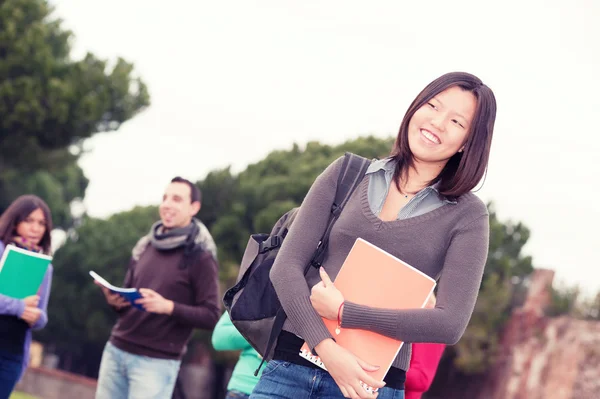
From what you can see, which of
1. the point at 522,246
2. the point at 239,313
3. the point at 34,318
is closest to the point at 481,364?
the point at 522,246

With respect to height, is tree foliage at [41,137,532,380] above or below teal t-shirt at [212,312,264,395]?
below

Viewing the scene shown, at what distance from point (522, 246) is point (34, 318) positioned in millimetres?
21805

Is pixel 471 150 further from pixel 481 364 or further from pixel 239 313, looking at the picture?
pixel 481 364

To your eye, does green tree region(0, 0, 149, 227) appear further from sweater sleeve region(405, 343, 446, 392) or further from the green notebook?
sweater sleeve region(405, 343, 446, 392)

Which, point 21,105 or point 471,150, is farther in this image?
point 21,105

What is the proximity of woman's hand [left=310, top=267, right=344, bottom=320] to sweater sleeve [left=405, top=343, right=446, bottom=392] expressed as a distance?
1449 millimetres

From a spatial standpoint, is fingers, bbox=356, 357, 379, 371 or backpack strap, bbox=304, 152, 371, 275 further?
backpack strap, bbox=304, 152, 371, 275

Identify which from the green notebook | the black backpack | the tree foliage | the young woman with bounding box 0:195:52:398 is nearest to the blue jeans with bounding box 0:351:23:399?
the young woman with bounding box 0:195:52:398

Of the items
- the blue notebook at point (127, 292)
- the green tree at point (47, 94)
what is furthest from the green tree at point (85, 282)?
the blue notebook at point (127, 292)

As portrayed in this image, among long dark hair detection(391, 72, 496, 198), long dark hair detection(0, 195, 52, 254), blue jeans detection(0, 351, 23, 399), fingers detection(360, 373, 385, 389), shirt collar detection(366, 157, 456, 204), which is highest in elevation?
long dark hair detection(391, 72, 496, 198)

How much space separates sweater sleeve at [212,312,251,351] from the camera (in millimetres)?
4098

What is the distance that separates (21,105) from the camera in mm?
19562

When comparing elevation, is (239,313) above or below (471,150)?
below

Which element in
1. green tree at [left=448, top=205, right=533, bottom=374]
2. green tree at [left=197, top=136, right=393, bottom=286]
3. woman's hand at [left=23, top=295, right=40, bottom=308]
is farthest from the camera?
green tree at [left=197, top=136, right=393, bottom=286]
